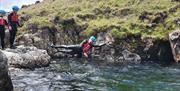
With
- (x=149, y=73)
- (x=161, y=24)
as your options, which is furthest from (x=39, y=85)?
(x=161, y=24)

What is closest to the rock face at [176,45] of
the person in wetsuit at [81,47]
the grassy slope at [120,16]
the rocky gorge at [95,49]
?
the rocky gorge at [95,49]

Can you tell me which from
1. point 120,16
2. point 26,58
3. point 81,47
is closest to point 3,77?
point 26,58

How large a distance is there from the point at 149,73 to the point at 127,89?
21.3 ft

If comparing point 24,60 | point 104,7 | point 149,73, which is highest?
point 104,7

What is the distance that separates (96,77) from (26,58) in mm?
5202

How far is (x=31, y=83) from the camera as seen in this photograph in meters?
20.4

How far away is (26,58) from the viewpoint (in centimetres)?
2539

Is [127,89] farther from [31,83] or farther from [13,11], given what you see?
[13,11]

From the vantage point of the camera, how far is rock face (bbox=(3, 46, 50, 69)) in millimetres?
24750

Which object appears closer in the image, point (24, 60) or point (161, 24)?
point (24, 60)

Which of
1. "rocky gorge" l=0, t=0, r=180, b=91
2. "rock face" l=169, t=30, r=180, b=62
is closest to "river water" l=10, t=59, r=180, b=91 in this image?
"rocky gorge" l=0, t=0, r=180, b=91

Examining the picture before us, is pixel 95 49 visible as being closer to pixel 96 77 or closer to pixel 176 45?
pixel 176 45

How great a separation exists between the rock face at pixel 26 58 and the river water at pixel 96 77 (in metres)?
0.64

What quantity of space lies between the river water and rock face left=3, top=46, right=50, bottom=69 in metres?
0.64
